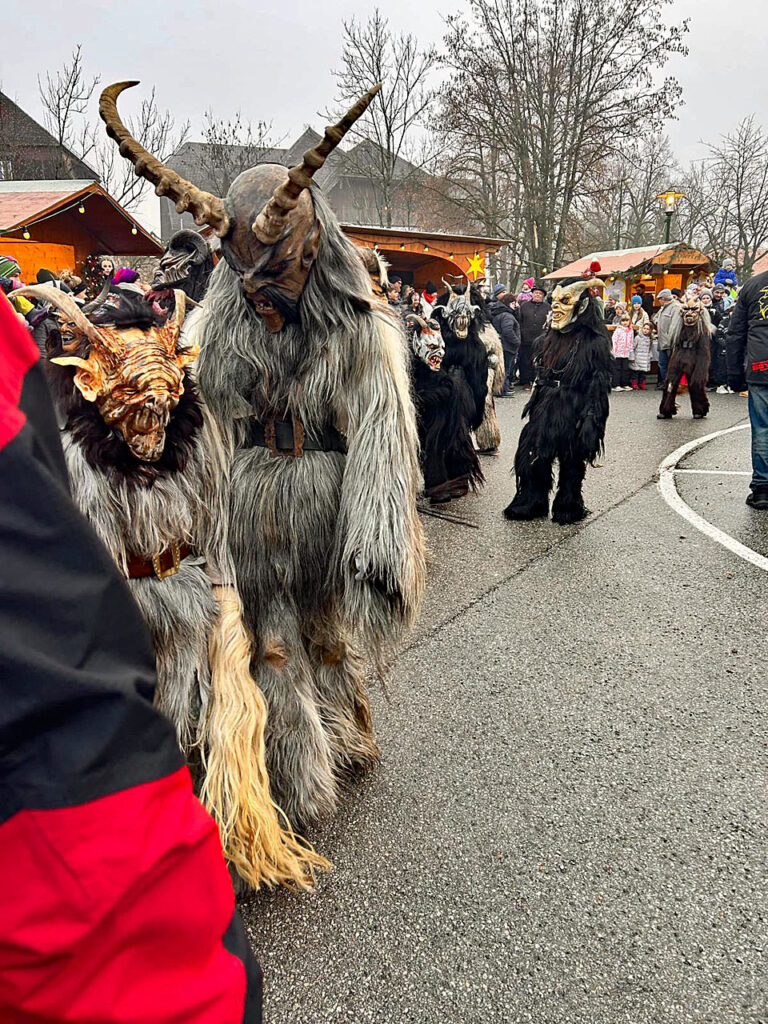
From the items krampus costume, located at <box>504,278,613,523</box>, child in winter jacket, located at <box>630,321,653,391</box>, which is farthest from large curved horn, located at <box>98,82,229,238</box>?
child in winter jacket, located at <box>630,321,653,391</box>

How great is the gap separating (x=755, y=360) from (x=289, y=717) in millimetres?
5655

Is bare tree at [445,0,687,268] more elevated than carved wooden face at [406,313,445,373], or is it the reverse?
bare tree at [445,0,687,268]

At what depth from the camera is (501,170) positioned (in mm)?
25438

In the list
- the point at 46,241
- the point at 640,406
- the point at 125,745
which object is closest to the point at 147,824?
the point at 125,745

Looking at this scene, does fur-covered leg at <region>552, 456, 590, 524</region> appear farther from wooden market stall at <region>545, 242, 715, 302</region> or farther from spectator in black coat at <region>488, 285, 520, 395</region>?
wooden market stall at <region>545, 242, 715, 302</region>

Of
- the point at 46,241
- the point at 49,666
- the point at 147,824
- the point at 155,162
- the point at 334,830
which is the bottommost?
the point at 334,830

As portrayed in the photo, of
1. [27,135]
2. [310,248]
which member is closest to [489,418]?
[310,248]

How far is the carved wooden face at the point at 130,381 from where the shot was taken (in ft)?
6.21

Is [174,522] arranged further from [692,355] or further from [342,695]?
[692,355]

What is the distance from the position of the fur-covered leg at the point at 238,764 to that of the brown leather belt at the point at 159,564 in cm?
19

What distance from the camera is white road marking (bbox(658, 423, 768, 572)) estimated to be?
5344 millimetres

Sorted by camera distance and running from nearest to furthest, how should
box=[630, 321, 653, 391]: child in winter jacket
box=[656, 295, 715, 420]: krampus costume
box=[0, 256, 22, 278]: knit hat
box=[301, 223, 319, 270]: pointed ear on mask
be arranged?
box=[301, 223, 319, 270]: pointed ear on mask → box=[0, 256, 22, 278]: knit hat → box=[656, 295, 715, 420]: krampus costume → box=[630, 321, 653, 391]: child in winter jacket

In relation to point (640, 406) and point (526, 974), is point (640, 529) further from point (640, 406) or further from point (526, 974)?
point (640, 406)

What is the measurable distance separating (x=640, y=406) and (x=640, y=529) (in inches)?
339
